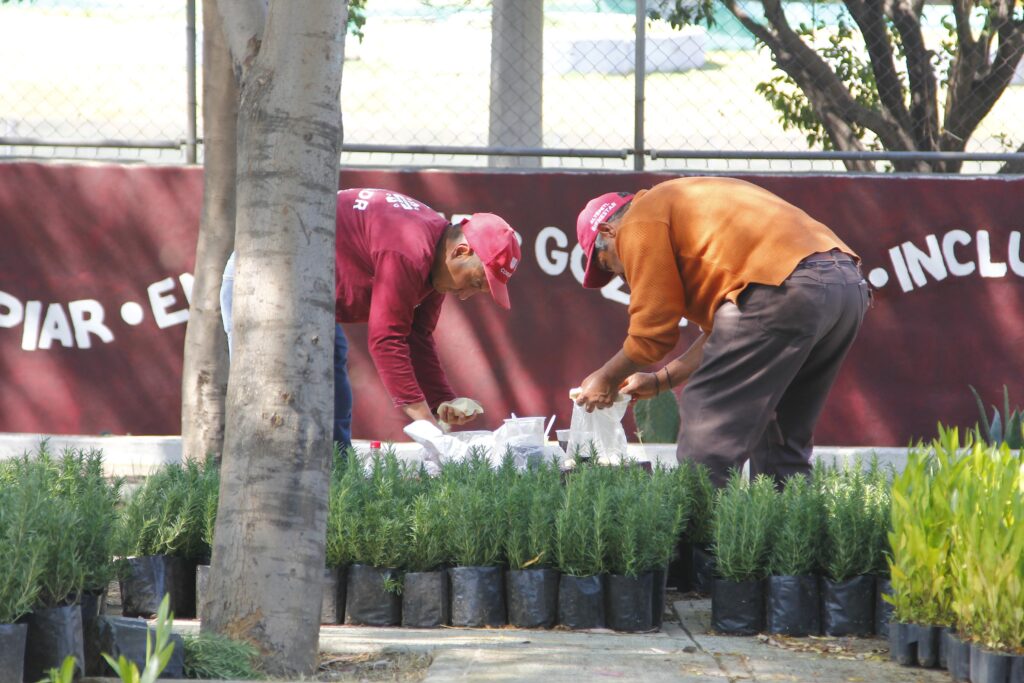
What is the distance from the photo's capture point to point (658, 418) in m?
7.43

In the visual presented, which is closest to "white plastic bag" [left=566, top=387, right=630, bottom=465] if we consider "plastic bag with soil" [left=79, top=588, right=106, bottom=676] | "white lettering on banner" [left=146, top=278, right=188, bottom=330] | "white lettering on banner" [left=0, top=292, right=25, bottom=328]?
"plastic bag with soil" [left=79, top=588, right=106, bottom=676]

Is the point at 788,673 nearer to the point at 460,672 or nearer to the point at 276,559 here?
the point at 460,672

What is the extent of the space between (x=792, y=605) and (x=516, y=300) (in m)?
3.76

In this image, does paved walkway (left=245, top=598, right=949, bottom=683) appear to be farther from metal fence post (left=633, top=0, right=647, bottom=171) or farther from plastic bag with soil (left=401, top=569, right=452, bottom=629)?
metal fence post (left=633, top=0, right=647, bottom=171)

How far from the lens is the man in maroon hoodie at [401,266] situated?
Answer: 16.4 feet

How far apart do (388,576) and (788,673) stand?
Result: 52.3 inches

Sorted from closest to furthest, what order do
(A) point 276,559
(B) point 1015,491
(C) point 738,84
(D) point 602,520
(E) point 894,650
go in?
1. (A) point 276,559
2. (B) point 1015,491
3. (E) point 894,650
4. (D) point 602,520
5. (C) point 738,84

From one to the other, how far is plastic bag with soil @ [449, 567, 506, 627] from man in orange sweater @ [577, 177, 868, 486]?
3.63 feet

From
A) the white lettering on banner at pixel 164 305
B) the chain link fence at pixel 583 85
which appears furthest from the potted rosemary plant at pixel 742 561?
the white lettering on banner at pixel 164 305

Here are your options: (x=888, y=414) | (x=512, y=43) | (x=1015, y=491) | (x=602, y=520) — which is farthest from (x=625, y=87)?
(x=1015, y=491)

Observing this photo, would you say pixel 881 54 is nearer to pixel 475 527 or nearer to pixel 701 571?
pixel 701 571

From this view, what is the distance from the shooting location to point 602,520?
414cm

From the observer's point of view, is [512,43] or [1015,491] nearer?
[1015,491]

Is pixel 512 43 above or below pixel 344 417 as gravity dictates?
above
